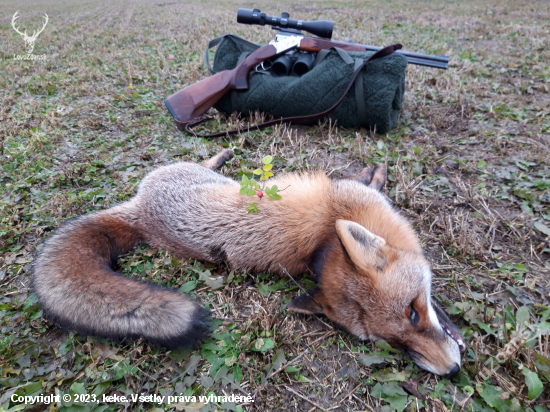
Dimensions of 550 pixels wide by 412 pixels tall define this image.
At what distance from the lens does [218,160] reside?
4590 mm

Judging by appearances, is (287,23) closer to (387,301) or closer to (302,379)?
(387,301)

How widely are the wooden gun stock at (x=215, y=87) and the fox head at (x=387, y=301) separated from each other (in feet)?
13.1

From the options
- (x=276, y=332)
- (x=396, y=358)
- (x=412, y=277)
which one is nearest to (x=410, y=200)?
(x=412, y=277)

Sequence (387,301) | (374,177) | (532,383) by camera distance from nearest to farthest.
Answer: (532,383), (387,301), (374,177)

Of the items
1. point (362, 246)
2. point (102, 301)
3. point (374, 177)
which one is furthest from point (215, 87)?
point (362, 246)

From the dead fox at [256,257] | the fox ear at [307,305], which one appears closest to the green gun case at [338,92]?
the dead fox at [256,257]

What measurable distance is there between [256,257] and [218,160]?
2170mm

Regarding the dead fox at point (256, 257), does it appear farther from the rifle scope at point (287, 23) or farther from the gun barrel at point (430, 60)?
the rifle scope at point (287, 23)

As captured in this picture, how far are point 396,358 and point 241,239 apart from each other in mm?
1636

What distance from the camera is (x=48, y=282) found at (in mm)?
2539

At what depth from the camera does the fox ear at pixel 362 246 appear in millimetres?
2256

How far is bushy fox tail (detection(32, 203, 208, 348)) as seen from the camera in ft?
7.32

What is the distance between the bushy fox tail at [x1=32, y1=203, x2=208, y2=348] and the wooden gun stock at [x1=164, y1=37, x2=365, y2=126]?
3.23 meters

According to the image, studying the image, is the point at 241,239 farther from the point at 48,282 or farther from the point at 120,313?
the point at 48,282
